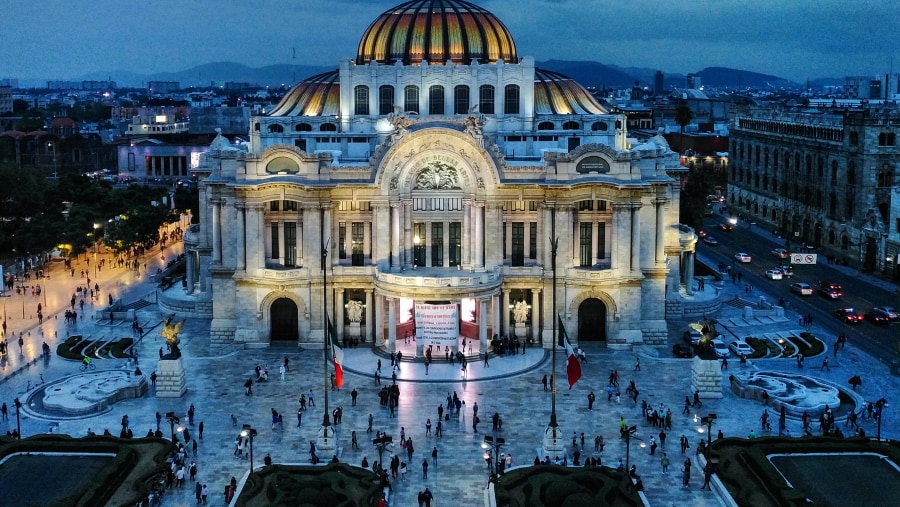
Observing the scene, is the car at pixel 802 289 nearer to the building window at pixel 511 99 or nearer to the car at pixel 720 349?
the car at pixel 720 349

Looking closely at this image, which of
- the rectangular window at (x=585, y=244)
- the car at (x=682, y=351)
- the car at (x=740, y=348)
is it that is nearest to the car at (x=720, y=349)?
the car at (x=740, y=348)

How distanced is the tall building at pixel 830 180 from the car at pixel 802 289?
11860 mm

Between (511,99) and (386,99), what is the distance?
39.0ft

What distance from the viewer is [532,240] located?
271 ft

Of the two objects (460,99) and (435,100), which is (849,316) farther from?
(435,100)

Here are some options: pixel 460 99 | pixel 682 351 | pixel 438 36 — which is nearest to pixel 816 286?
pixel 682 351

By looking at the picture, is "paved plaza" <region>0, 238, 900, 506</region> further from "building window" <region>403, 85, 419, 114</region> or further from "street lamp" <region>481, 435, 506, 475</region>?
"building window" <region>403, 85, 419, 114</region>

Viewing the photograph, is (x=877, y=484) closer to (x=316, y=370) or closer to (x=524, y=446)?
(x=524, y=446)

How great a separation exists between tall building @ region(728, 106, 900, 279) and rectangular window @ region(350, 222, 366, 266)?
58741 mm

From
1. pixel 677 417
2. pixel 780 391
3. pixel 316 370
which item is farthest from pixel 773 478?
pixel 316 370

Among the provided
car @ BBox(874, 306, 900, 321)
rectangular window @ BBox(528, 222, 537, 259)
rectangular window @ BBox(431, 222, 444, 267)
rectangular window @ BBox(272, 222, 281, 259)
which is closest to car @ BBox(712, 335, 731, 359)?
rectangular window @ BBox(528, 222, 537, 259)

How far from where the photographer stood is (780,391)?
68000 millimetres

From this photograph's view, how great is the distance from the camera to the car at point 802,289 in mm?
100312

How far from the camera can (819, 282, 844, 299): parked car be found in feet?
323
